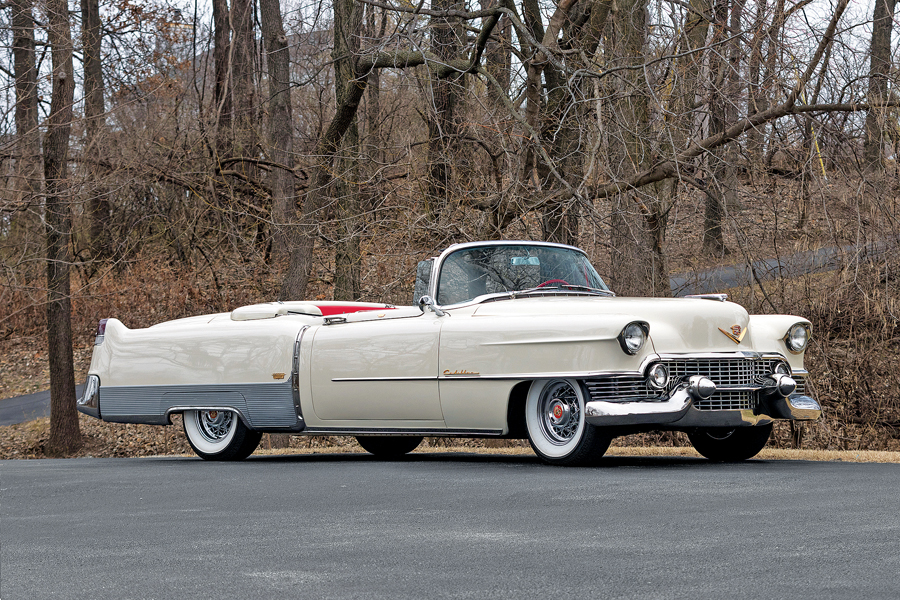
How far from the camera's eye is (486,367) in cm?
792

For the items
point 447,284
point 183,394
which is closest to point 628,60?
point 447,284

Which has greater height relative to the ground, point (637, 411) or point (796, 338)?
point (796, 338)

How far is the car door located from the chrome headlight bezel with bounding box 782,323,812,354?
2.76m

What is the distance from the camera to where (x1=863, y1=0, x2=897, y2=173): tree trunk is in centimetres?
1188

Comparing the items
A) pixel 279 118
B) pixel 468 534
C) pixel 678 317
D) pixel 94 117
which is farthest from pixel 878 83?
pixel 279 118

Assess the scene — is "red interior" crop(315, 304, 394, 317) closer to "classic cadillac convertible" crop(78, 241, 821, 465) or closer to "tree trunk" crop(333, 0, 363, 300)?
"classic cadillac convertible" crop(78, 241, 821, 465)

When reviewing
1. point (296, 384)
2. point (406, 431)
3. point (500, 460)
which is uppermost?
point (296, 384)

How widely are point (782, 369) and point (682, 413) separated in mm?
1173

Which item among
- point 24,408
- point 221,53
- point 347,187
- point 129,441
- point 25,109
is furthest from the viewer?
point 221,53

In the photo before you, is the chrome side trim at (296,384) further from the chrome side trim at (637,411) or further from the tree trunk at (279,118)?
the tree trunk at (279,118)

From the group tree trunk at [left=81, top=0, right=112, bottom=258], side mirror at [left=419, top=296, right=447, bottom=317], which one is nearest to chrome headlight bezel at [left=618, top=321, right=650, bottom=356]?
side mirror at [left=419, top=296, right=447, bottom=317]

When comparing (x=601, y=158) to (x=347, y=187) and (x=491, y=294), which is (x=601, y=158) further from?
(x=491, y=294)

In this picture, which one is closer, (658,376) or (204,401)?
(658,376)

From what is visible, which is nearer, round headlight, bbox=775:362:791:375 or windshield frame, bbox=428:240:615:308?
round headlight, bbox=775:362:791:375
